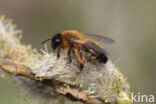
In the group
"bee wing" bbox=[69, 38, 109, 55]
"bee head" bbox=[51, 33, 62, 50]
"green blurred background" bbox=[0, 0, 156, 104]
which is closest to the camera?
"bee wing" bbox=[69, 38, 109, 55]

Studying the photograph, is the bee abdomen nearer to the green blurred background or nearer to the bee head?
the bee head

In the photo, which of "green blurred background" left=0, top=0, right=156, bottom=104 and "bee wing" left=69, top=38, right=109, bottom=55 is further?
"green blurred background" left=0, top=0, right=156, bottom=104

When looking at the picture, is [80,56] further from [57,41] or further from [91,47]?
[57,41]

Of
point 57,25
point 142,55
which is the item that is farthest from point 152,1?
point 57,25

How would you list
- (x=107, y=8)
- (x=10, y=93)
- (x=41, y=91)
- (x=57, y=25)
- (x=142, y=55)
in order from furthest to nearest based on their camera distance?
(x=57, y=25)
(x=107, y=8)
(x=142, y=55)
(x=10, y=93)
(x=41, y=91)

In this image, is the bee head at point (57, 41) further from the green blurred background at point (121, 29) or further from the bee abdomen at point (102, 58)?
the green blurred background at point (121, 29)

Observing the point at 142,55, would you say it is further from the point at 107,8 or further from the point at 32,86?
the point at 32,86

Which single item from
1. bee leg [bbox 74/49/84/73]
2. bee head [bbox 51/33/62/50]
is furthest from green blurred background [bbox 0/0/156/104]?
bee leg [bbox 74/49/84/73]

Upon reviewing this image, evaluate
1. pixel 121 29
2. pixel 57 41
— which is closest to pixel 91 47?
pixel 57 41
